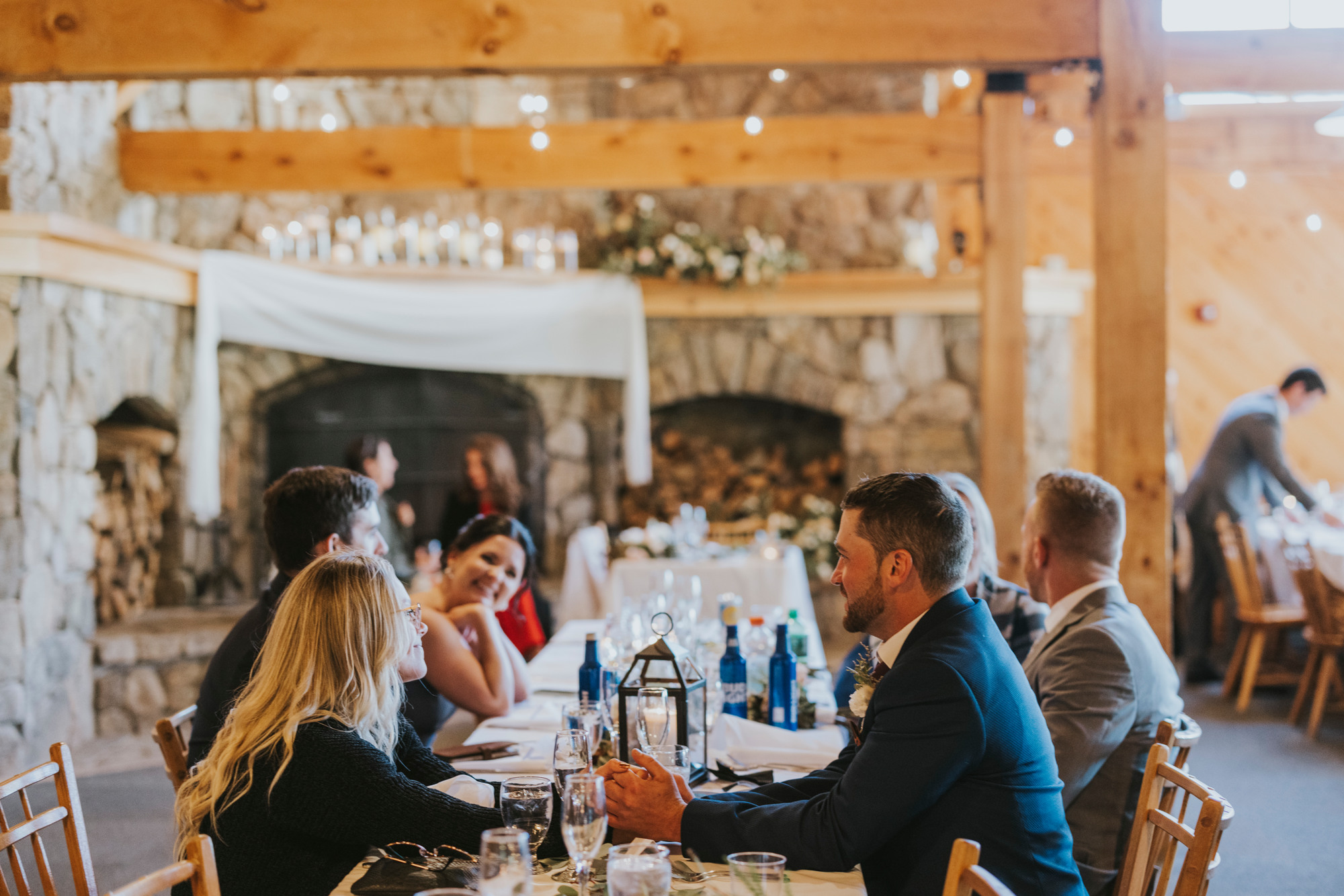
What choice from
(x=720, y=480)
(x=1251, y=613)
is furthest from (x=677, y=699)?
(x=720, y=480)

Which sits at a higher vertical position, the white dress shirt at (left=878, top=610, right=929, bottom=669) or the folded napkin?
the white dress shirt at (left=878, top=610, right=929, bottom=669)

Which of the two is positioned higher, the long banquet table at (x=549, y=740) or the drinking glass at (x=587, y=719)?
the drinking glass at (x=587, y=719)

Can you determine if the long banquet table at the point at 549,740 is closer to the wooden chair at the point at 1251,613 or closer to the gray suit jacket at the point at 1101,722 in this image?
the gray suit jacket at the point at 1101,722

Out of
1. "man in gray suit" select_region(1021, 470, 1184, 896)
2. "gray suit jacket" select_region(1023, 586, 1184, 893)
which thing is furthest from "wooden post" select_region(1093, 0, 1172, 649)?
"gray suit jacket" select_region(1023, 586, 1184, 893)

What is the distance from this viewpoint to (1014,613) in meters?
2.72

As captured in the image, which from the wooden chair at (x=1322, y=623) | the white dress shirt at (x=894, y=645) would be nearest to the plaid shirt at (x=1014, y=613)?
the white dress shirt at (x=894, y=645)

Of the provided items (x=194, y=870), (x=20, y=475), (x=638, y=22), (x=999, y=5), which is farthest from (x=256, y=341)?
(x=194, y=870)

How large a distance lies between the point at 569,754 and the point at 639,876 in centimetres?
46

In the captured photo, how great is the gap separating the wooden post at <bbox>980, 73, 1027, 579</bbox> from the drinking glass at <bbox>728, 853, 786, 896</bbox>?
3061 mm

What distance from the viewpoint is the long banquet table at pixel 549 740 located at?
158 cm

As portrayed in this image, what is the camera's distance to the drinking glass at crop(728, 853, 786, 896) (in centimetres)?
129

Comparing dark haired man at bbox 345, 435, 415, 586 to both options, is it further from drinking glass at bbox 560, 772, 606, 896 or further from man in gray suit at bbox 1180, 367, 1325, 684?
man in gray suit at bbox 1180, 367, 1325, 684

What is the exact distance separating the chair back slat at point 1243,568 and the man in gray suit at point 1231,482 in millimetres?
376

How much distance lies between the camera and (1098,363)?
296 cm
